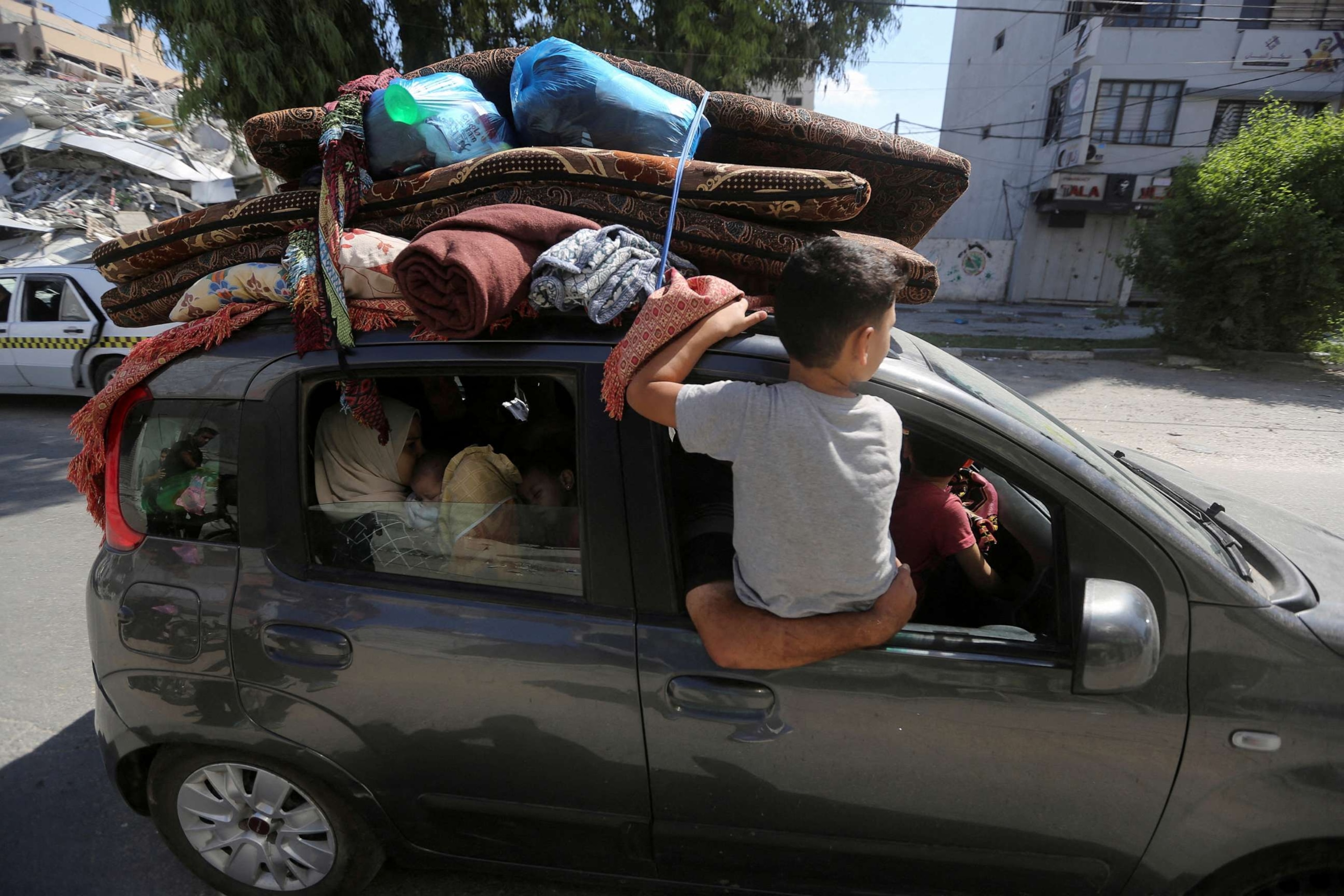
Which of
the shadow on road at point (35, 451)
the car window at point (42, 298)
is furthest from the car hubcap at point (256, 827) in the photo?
the car window at point (42, 298)

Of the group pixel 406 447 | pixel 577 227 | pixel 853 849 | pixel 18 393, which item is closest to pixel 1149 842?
pixel 853 849

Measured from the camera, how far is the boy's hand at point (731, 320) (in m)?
1.66

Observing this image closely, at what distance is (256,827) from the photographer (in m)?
2.05

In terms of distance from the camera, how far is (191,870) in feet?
7.11

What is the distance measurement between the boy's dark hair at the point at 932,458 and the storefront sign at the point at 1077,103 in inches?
885

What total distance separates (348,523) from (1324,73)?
26310 mm

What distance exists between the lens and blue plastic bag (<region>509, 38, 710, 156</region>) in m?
2.31

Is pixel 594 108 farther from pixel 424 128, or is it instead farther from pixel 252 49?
pixel 252 49

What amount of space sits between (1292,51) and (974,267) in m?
8.95

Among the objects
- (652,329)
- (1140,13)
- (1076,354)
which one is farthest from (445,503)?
(1140,13)

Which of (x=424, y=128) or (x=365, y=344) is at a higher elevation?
(x=424, y=128)

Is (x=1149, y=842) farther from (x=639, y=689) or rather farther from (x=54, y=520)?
(x=54, y=520)

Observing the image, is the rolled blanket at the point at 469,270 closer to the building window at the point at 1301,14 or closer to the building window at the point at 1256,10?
the building window at the point at 1301,14

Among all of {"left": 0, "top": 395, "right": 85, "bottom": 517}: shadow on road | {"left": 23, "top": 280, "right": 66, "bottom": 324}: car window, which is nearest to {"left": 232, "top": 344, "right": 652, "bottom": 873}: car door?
{"left": 0, "top": 395, "right": 85, "bottom": 517}: shadow on road
